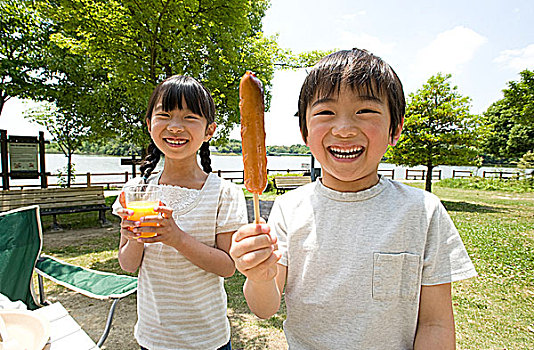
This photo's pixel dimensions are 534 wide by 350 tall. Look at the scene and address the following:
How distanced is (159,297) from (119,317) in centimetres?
304

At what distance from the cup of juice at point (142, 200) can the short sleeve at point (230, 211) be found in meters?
0.32

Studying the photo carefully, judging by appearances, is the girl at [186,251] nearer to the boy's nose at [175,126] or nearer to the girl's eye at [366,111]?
the boy's nose at [175,126]

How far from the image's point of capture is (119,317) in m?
3.88

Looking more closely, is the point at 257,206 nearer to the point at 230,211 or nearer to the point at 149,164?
the point at 230,211

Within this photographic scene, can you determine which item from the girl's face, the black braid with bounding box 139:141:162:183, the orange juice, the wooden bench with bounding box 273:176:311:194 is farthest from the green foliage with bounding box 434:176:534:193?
the orange juice

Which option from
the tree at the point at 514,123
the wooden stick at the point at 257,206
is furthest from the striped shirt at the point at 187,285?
the tree at the point at 514,123

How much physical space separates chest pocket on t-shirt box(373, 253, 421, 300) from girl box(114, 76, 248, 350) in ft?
2.34

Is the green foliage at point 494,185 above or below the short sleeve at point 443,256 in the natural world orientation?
below

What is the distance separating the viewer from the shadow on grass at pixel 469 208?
11656mm

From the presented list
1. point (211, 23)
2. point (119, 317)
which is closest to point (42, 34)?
point (211, 23)

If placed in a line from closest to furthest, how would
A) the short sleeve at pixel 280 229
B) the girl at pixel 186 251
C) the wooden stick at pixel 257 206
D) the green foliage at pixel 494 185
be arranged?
1. the wooden stick at pixel 257 206
2. the short sleeve at pixel 280 229
3. the girl at pixel 186 251
4. the green foliage at pixel 494 185

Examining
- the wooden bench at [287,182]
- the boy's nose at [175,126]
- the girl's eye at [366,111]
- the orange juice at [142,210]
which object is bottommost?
the wooden bench at [287,182]

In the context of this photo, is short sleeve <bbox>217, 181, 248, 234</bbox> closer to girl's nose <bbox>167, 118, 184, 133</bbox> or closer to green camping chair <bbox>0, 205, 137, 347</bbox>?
girl's nose <bbox>167, 118, 184, 133</bbox>

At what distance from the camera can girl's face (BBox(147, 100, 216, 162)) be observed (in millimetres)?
1521
